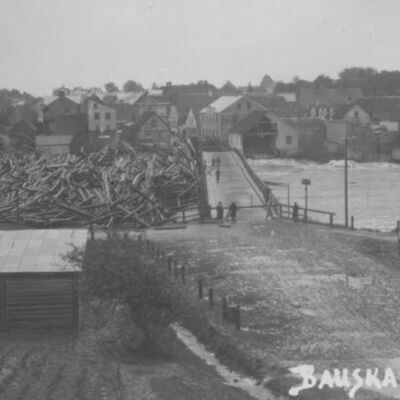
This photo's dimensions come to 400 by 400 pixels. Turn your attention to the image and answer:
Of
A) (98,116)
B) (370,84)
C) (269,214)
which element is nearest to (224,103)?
(98,116)

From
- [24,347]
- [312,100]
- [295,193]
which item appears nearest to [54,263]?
[24,347]

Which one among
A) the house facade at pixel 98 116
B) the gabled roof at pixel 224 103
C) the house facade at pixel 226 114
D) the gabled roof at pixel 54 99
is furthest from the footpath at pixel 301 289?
the gabled roof at pixel 54 99

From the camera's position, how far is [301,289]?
704 inches

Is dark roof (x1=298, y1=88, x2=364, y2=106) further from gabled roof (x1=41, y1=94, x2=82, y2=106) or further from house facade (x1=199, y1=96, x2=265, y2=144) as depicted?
gabled roof (x1=41, y1=94, x2=82, y2=106)

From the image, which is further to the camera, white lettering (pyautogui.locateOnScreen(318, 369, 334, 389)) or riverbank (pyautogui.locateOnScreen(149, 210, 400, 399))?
riverbank (pyautogui.locateOnScreen(149, 210, 400, 399))

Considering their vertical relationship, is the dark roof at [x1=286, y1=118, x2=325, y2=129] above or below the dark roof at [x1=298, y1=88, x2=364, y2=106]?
below

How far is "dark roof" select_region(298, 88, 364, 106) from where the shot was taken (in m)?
105

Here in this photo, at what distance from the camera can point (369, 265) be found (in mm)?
20891

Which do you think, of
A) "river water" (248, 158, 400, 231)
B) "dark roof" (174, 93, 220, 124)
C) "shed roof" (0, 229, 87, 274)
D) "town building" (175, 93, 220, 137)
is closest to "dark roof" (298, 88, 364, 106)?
"town building" (175, 93, 220, 137)

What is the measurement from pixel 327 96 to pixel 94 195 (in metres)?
80.0

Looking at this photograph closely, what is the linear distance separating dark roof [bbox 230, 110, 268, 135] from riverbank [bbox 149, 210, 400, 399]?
49.4 metres

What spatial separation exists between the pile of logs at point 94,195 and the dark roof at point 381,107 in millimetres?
51228

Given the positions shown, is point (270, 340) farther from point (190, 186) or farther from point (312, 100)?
point (312, 100)

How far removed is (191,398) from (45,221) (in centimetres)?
1777
